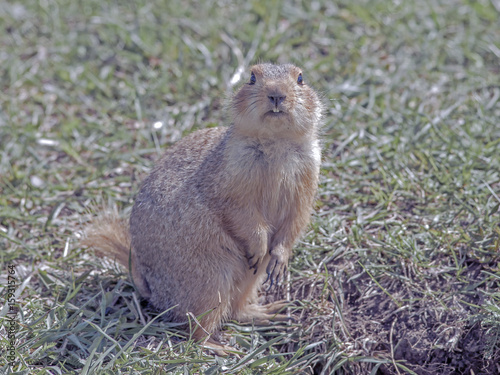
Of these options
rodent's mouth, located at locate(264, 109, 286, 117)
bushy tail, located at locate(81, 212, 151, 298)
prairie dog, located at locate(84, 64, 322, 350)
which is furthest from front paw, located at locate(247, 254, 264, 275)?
rodent's mouth, located at locate(264, 109, 286, 117)

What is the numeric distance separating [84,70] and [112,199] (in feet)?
6.27

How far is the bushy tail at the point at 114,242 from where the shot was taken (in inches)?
Result: 174

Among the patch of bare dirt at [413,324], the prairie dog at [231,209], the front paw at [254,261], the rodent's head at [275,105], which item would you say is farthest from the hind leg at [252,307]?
the rodent's head at [275,105]

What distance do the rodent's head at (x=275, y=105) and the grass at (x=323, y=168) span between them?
92 cm

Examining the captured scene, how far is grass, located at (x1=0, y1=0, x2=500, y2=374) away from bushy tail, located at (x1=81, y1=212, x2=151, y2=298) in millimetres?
127

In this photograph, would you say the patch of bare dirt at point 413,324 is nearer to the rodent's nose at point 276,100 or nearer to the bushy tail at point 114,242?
the bushy tail at point 114,242

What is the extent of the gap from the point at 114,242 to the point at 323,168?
1.97 m

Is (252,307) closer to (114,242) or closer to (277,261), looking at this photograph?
(277,261)

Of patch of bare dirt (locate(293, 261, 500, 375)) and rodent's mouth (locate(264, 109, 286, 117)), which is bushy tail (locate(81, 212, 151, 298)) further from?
rodent's mouth (locate(264, 109, 286, 117))

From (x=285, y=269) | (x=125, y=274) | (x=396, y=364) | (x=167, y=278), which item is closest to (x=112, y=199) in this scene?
(x=125, y=274)

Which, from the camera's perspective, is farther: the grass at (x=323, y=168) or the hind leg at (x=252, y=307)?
the hind leg at (x=252, y=307)

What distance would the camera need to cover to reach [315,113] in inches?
157

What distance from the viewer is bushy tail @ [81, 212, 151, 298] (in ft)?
14.5

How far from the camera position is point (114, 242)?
4508 millimetres
